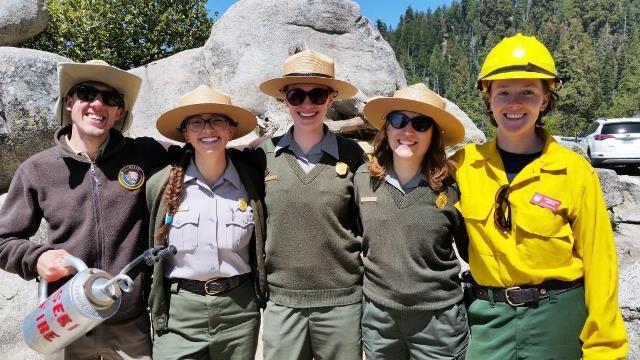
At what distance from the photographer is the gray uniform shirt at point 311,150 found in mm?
3164

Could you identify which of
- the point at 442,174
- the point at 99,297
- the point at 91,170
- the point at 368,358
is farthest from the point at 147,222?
the point at 442,174

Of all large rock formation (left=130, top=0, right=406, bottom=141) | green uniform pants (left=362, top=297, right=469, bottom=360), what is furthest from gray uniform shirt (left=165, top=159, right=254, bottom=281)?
large rock formation (left=130, top=0, right=406, bottom=141)

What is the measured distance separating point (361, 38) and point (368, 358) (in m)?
8.03

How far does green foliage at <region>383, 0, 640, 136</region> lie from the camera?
45000mm

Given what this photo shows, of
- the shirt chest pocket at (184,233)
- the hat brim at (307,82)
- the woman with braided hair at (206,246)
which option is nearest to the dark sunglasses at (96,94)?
the woman with braided hair at (206,246)

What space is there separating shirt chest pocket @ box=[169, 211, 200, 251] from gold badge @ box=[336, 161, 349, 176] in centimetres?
89

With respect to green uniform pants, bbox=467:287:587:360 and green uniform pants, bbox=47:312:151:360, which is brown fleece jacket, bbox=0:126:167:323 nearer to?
green uniform pants, bbox=47:312:151:360

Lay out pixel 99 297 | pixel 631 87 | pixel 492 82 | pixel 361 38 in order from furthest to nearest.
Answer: pixel 631 87
pixel 361 38
pixel 492 82
pixel 99 297

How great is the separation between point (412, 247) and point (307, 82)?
4.10 ft

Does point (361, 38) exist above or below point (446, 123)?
above

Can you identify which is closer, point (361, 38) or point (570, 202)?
point (570, 202)

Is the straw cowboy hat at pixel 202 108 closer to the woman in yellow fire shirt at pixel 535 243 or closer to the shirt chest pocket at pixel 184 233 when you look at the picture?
the shirt chest pocket at pixel 184 233

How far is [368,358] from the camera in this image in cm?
299

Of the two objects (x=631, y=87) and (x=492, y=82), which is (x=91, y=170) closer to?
(x=492, y=82)
